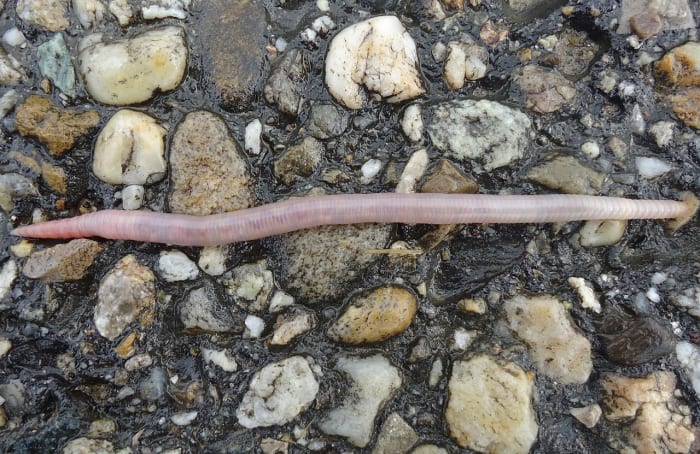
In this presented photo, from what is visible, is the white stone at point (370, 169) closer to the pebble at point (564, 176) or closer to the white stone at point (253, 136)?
the white stone at point (253, 136)

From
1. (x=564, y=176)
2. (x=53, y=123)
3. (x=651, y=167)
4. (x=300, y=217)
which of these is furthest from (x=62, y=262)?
(x=651, y=167)

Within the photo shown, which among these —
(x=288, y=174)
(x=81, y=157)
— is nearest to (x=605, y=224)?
(x=288, y=174)

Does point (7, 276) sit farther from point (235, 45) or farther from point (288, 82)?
point (288, 82)

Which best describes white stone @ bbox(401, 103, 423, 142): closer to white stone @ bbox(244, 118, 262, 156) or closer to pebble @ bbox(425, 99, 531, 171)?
pebble @ bbox(425, 99, 531, 171)

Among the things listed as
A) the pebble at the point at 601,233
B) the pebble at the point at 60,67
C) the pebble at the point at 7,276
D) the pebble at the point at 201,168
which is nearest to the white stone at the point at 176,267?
the pebble at the point at 201,168

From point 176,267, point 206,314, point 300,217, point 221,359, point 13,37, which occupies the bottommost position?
point 221,359
